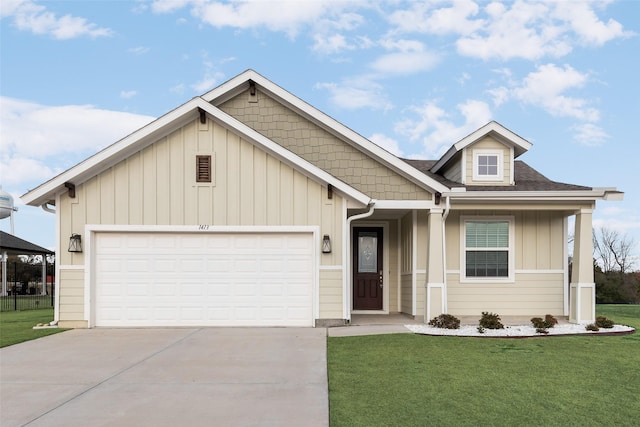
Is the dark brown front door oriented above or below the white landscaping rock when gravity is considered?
above

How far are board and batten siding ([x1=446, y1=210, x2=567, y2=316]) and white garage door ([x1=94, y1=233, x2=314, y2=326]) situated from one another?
12.8 ft

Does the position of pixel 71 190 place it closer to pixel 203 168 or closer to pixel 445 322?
pixel 203 168

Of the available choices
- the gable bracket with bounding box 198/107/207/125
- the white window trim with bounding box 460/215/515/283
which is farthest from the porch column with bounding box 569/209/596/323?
the gable bracket with bounding box 198/107/207/125

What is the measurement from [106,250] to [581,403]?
9572 mm

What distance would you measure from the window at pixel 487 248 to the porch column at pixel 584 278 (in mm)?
1548

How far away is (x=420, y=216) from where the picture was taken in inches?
540

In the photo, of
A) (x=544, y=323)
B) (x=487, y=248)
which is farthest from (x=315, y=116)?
(x=544, y=323)

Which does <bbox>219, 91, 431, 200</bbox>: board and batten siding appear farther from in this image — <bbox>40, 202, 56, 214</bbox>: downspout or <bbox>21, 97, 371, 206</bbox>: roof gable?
<bbox>40, 202, 56, 214</bbox>: downspout

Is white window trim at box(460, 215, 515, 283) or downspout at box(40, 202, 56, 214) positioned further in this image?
white window trim at box(460, 215, 515, 283)

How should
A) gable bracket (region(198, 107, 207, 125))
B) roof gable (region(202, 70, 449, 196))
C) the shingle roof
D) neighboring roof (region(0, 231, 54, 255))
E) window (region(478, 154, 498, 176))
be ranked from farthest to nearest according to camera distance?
neighboring roof (region(0, 231, 54, 255)), window (region(478, 154, 498, 176)), the shingle roof, roof gable (region(202, 70, 449, 196)), gable bracket (region(198, 107, 207, 125))

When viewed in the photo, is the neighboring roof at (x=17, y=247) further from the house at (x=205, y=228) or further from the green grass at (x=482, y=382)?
the green grass at (x=482, y=382)

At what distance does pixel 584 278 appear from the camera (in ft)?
41.7

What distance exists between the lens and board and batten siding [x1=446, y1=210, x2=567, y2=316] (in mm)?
13742

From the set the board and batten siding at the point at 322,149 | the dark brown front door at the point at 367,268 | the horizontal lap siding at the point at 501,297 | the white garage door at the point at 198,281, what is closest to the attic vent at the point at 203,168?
the white garage door at the point at 198,281
